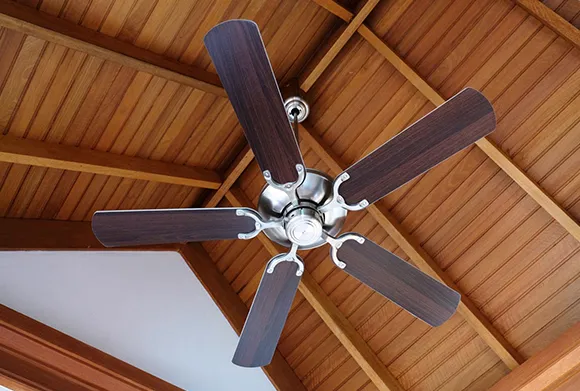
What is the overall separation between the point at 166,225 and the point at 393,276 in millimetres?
860

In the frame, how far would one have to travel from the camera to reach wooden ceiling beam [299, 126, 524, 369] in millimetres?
3076

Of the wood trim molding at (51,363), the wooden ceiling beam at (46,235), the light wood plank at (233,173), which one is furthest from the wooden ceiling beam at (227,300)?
the wood trim molding at (51,363)

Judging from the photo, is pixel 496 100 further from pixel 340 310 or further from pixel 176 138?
pixel 176 138

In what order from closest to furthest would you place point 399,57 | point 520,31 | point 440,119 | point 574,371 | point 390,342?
point 440,119, point 574,371, point 520,31, point 399,57, point 390,342

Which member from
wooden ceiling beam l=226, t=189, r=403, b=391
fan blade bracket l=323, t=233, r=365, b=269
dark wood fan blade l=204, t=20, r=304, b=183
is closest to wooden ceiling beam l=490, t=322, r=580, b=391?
wooden ceiling beam l=226, t=189, r=403, b=391

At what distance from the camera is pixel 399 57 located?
10.8 feet

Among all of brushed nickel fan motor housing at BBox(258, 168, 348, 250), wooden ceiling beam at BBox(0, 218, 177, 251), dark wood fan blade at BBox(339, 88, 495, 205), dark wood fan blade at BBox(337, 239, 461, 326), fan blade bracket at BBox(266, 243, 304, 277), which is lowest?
dark wood fan blade at BBox(337, 239, 461, 326)

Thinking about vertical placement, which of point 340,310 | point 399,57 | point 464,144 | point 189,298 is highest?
point 399,57

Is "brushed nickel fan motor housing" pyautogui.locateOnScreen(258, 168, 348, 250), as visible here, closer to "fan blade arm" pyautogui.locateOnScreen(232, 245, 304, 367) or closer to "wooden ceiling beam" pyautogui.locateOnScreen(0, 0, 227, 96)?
"fan blade arm" pyautogui.locateOnScreen(232, 245, 304, 367)

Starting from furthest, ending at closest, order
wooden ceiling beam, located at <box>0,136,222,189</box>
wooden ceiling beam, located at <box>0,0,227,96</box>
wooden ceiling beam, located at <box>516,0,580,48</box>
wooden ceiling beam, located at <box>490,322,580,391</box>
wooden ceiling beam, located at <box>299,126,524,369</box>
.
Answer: wooden ceiling beam, located at <box>299,126,524,369</box>, wooden ceiling beam, located at <box>516,0,580,48</box>, wooden ceiling beam, located at <box>490,322,580,391</box>, wooden ceiling beam, located at <box>0,136,222,189</box>, wooden ceiling beam, located at <box>0,0,227,96</box>

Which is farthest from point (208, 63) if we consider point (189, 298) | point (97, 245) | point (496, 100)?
point (496, 100)

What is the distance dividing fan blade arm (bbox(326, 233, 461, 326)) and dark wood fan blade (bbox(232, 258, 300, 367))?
200 mm

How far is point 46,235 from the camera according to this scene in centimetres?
298

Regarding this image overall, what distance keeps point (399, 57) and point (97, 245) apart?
2.22m
